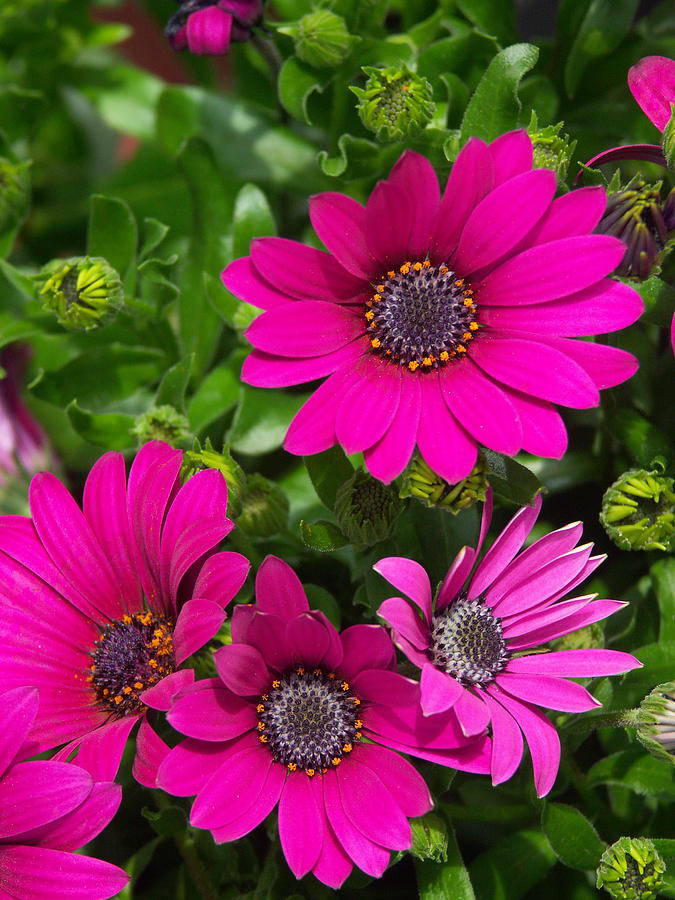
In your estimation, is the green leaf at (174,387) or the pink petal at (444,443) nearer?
the pink petal at (444,443)

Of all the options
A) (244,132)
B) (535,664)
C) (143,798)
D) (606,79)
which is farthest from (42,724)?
(606,79)

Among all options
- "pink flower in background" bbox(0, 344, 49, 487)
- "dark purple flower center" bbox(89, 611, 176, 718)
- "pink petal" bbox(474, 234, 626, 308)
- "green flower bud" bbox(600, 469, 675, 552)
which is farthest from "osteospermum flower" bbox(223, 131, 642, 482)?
"pink flower in background" bbox(0, 344, 49, 487)

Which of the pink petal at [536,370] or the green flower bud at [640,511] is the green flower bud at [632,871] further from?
the pink petal at [536,370]

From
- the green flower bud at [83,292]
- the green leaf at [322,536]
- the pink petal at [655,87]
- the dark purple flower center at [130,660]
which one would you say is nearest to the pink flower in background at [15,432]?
the green flower bud at [83,292]

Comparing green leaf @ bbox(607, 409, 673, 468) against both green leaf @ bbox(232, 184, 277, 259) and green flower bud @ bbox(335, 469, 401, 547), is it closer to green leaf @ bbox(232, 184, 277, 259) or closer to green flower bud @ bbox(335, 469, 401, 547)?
green flower bud @ bbox(335, 469, 401, 547)

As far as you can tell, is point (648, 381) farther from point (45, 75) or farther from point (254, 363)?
point (45, 75)

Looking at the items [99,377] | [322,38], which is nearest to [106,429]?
[99,377]
